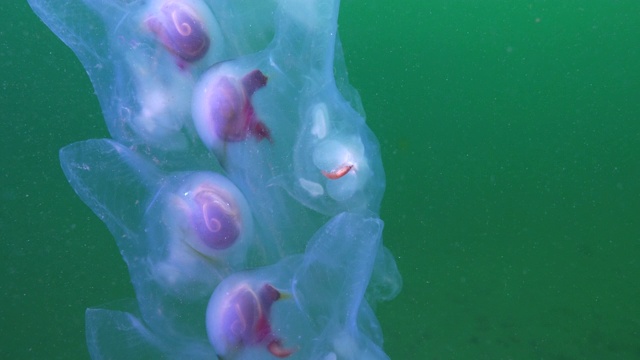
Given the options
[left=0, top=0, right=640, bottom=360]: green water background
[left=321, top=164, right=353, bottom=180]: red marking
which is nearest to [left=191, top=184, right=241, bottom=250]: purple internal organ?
[left=321, top=164, right=353, bottom=180]: red marking

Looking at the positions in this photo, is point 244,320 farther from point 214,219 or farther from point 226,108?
point 226,108

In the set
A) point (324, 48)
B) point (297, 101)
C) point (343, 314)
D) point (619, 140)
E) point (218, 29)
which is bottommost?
point (619, 140)

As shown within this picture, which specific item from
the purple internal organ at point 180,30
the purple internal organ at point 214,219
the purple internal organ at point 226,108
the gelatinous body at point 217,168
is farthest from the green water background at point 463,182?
the purple internal organ at point 180,30

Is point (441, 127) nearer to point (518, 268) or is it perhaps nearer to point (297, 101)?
point (518, 268)

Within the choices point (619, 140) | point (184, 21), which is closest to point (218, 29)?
point (184, 21)

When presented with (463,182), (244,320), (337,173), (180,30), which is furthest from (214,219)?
(463,182)

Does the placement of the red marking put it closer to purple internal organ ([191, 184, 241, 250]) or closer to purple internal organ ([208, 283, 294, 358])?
purple internal organ ([191, 184, 241, 250])
